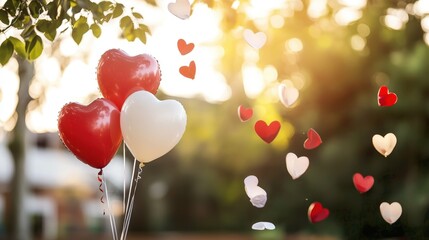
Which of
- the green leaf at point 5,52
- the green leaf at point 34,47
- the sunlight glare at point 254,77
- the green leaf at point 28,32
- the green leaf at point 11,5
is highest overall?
the sunlight glare at point 254,77

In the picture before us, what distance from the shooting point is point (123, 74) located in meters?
4.54

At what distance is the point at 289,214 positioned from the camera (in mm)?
17562

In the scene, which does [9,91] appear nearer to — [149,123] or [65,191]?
[149,123]

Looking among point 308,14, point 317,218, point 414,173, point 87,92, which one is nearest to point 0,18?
point 317,218

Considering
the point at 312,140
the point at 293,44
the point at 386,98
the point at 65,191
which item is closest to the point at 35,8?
the point at 312,140

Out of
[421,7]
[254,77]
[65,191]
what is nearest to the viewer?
[421,7]

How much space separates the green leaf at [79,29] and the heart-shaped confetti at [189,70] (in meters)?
0.76

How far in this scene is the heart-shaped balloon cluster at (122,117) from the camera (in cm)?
436

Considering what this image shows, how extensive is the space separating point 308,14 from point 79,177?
1706 cm

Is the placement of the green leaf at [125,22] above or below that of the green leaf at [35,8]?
above

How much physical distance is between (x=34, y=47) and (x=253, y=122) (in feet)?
46.2

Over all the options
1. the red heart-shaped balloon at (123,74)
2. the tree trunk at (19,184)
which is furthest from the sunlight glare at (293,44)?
the red heart-shaped balloon at (123,74)

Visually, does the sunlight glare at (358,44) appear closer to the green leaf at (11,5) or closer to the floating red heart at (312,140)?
the floating red heart at (312,140)

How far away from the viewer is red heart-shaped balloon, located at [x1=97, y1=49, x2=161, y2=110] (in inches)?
179
